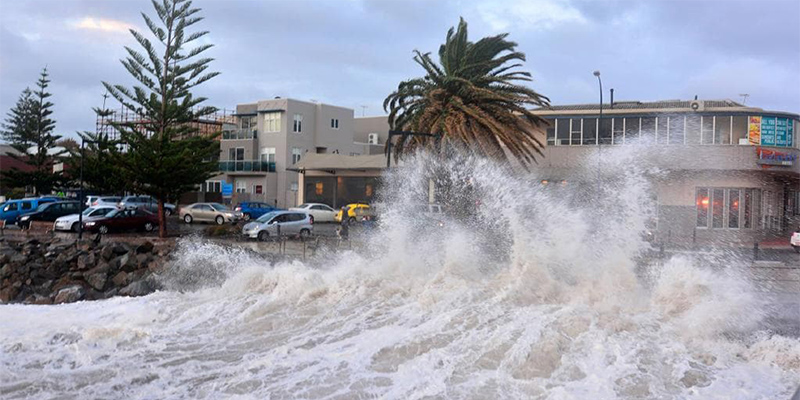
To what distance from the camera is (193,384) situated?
32.2 ft

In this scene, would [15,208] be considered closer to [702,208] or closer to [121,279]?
[121,279]

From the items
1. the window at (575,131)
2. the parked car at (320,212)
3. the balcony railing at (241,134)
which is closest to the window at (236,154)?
the balcony railing at (241,134)

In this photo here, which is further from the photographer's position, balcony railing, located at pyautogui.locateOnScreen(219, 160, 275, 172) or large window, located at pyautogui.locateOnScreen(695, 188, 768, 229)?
balcony railing, located at pyautogui.locateOnScreen(219, 160, 275, 172)

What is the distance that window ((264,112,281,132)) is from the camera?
55094mm

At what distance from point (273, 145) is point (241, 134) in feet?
11.7

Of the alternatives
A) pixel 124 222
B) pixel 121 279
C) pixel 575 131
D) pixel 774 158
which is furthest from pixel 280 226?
pixel 774 158

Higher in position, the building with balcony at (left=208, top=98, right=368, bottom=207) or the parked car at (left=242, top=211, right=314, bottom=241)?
the building with balcony at (left=208, top=98, right=368, bottom=207)

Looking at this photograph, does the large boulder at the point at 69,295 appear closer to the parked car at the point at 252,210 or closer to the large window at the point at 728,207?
the parked car at the point at 252,210

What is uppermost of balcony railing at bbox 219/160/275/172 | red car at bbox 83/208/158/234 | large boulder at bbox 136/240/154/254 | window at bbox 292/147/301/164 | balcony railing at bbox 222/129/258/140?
balcony railing at bbox 222/129/258/140

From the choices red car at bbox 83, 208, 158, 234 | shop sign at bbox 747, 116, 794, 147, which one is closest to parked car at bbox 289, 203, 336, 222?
red car at bbox 83, 208, 158, 234

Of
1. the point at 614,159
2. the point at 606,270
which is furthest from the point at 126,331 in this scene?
the point at 614,159

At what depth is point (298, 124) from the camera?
55625 mm

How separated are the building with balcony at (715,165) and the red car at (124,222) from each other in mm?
20141

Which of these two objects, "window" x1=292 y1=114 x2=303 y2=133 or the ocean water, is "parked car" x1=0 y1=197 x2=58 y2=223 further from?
the ocean water
